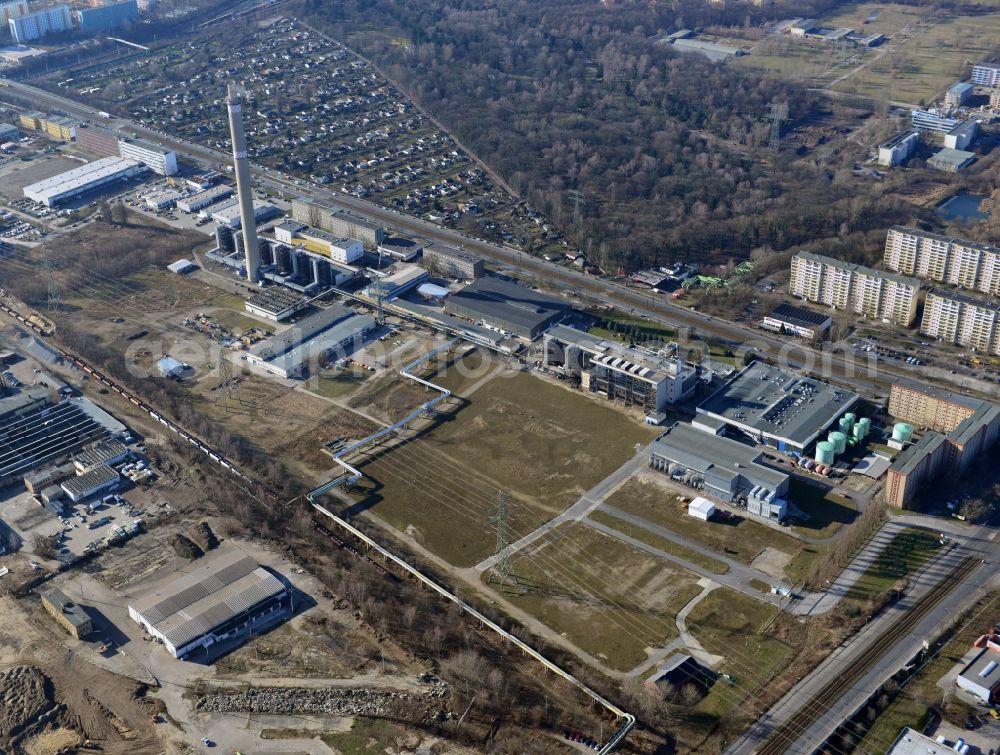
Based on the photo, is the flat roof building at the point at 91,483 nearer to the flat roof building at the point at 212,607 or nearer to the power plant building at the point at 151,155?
the flat roof building at the point at 212,607

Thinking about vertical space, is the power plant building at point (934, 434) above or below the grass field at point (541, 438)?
above

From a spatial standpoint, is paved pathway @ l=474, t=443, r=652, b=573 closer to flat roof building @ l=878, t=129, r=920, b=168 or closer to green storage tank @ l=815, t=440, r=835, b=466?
green storage tank @ l=815, t=440, r=835, b=466

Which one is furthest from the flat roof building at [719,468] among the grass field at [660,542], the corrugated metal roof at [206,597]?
the corrugated metal roof at [206,597]

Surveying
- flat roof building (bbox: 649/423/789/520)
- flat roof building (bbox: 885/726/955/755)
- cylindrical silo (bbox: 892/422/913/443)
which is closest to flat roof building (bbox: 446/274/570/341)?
flat roof building (bbox: 649/423/789/520)

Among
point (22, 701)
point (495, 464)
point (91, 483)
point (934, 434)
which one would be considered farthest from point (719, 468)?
point (22, 701)

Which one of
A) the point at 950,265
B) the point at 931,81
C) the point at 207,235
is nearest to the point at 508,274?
the point at 207,235

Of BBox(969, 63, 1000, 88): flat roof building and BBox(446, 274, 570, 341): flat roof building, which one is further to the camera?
BBox(969, 63, 1000, 88): flat roof building
